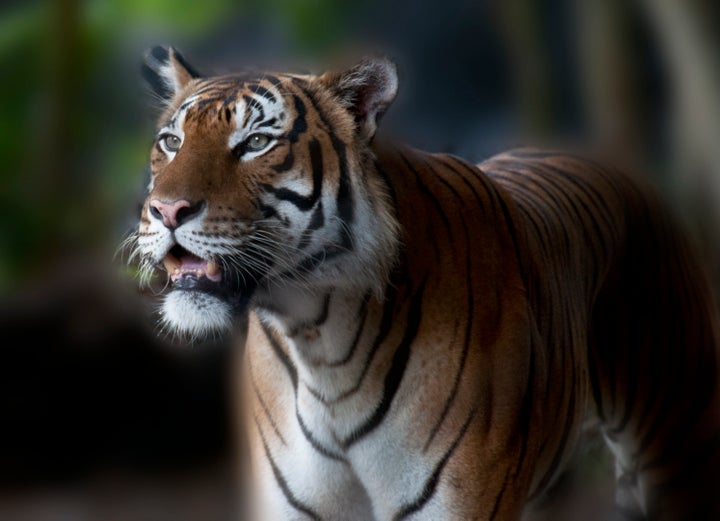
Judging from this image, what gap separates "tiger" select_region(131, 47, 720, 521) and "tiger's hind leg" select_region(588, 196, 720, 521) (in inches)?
11.4

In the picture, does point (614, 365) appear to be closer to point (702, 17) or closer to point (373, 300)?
point (373, 300)

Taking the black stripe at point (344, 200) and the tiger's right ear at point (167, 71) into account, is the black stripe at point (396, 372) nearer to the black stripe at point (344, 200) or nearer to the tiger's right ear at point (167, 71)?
the black stripe at point (344, 200)

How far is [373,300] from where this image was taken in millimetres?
1976

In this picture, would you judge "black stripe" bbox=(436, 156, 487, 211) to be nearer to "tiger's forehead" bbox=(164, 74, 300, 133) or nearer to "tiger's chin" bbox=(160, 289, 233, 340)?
"tiger's forehead" bbox=(164, 74, 300, 133)

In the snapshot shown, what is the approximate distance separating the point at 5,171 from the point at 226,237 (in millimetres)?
4870

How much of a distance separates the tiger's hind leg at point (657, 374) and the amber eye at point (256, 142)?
98 cm

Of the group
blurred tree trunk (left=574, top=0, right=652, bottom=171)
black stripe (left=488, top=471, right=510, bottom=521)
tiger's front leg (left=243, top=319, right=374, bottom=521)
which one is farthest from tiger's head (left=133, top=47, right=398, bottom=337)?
blurred tree trunk (left=574, top=0, right=652, bottom=171)

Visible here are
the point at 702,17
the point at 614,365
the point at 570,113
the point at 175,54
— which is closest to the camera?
the point at 175,54

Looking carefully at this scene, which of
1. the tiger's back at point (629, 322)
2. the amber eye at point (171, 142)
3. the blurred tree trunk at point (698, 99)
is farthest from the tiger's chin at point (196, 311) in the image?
the blurred tree trunk at point (698, 99)

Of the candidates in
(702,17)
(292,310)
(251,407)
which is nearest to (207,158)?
(292,310)

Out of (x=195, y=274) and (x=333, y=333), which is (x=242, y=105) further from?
(x=333, y=333)

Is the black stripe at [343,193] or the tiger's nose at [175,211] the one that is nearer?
the tiger's nose at [175,211]

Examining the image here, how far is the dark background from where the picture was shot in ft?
16.2

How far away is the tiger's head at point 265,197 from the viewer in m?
1.79
